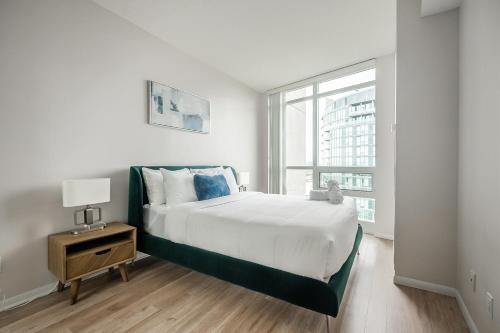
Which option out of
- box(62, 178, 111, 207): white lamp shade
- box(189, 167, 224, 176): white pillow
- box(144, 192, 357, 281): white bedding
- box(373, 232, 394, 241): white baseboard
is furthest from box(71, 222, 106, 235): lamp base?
box(373, 232, 394, 241): white baseboard

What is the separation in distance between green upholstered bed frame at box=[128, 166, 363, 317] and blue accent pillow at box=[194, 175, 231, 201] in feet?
2.05

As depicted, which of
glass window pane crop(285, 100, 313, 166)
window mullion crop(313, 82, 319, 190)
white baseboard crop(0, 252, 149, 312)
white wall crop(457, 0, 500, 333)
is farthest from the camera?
glass window pane crop(285, 100, 313, 166)

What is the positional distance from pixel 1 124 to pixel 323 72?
4.31 metres

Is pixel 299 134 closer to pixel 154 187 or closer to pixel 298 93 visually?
pixel 298 93

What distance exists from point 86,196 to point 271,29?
277 cm

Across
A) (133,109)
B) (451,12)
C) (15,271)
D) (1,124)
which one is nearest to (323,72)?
(451,12)

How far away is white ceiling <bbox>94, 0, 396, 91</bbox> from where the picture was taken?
7.44 ft

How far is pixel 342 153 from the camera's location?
155 inches

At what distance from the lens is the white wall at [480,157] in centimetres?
114

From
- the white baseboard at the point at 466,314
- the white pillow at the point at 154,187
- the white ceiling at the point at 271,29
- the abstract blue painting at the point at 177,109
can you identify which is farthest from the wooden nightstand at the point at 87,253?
the white baseboard at the point at 466,314

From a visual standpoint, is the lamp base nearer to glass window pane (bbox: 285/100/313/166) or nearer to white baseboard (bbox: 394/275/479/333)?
white baseboard (bbox: 394/275/479/333)

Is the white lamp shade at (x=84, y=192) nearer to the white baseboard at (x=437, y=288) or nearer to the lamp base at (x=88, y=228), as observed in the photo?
the lamp base at (x=88, y=228)

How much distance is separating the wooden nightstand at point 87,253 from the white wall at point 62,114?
0.81 feet

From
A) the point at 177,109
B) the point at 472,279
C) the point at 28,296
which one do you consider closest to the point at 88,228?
the point at 28,296
